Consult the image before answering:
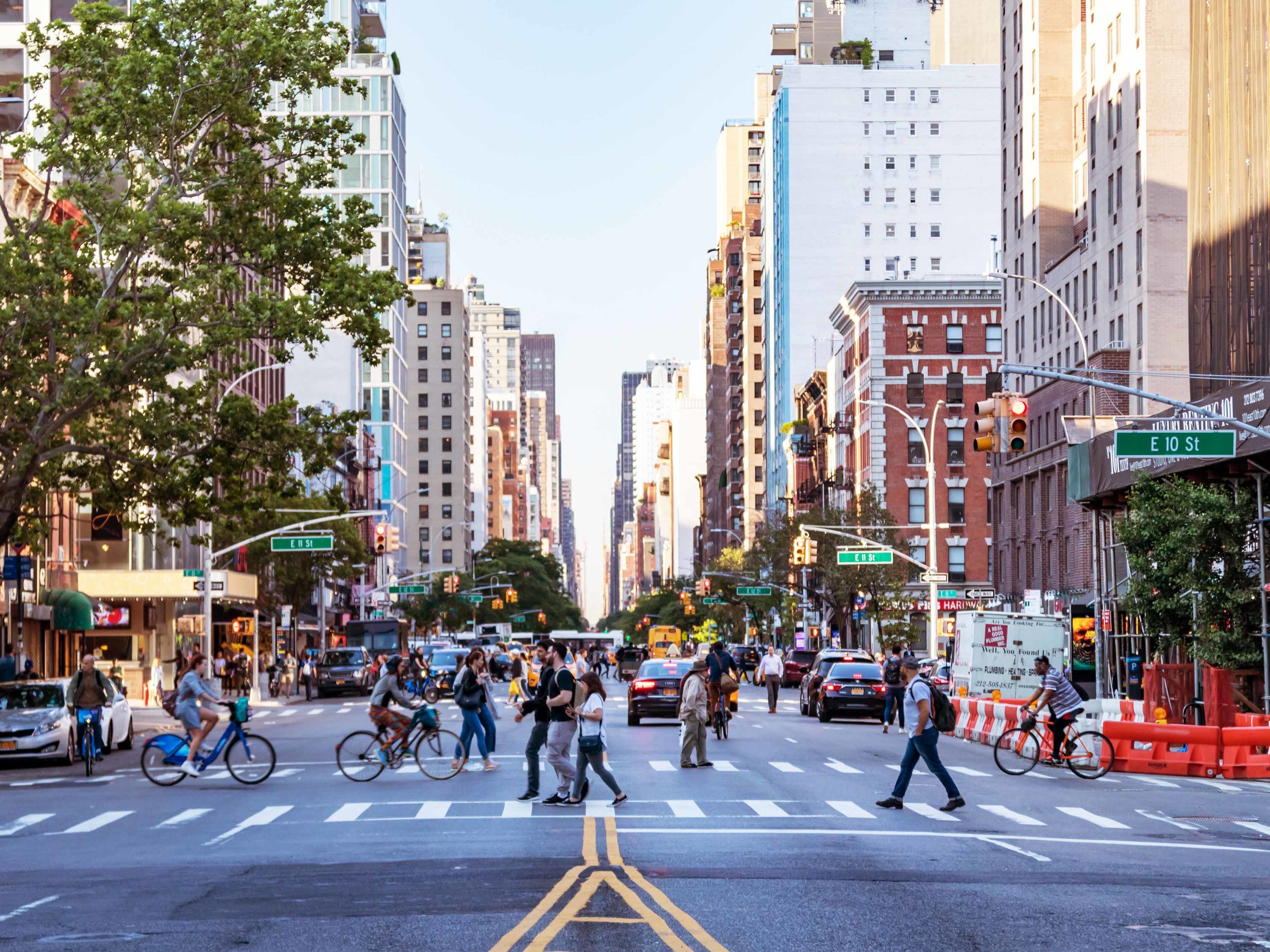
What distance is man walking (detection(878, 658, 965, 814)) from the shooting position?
20.8 metres

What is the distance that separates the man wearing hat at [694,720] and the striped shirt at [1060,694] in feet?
17.5

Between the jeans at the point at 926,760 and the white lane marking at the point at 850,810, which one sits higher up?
the jeans at the point at 926,760

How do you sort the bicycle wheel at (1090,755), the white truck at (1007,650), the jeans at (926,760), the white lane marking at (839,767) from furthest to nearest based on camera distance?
1. the white truck at (1007,650)
2. the white lane marking at (839,767)
3. the bicycle wheel at (1090,755)
4. the jeans at (926,760)

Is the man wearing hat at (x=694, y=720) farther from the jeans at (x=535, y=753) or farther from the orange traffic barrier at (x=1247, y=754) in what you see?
the orange traffic barrier at (x=1247, y=754)

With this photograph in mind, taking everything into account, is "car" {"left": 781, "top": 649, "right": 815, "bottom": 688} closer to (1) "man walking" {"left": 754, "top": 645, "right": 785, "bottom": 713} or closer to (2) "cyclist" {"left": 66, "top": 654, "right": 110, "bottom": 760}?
(1) "man walking" {"left": 754, "top": 645, "right": 785, "bottom": 713}

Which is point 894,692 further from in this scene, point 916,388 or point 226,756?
point 916,388

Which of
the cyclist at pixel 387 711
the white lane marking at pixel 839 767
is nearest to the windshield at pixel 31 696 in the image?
the cyclist at pixel 387 711

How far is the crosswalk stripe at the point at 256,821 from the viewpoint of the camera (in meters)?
18.2

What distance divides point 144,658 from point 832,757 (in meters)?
46.0

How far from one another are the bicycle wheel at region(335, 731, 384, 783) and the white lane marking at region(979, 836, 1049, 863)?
10951 mm

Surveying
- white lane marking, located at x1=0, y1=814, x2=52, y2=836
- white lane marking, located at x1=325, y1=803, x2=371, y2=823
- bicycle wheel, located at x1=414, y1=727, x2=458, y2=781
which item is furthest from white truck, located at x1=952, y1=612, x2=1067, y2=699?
white lane marking, located at x1=0, y1=814, x2=52, y2=836

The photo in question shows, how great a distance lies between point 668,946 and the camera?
10750 mm

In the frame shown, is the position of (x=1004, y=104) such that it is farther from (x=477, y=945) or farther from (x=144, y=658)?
(x=477, y=945)

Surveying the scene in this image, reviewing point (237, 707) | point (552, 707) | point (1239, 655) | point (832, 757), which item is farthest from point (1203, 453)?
point (237, 707)
